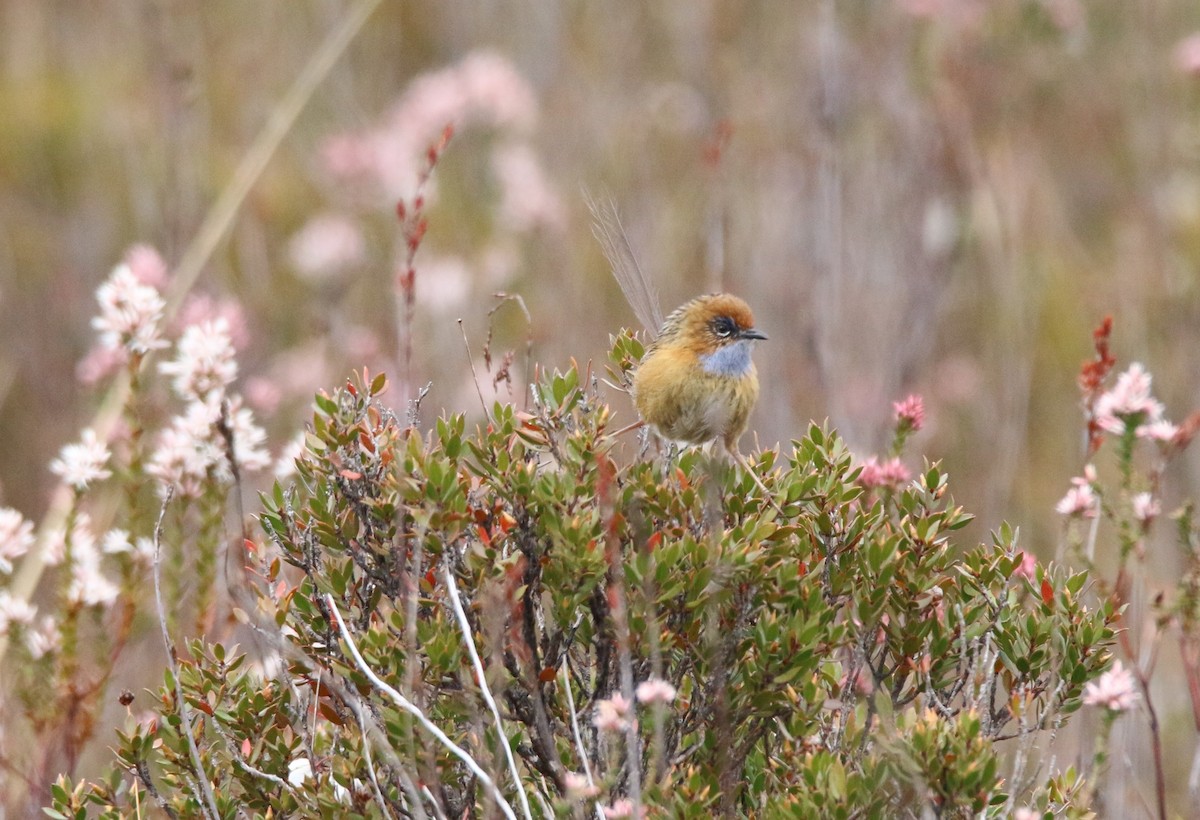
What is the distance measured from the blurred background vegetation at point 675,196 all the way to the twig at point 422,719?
1749 mm

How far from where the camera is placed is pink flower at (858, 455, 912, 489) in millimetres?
2678

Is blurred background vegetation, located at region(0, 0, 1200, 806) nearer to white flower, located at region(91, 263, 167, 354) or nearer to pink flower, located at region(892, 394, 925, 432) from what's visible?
white flower, located at region(91, 263, 167, 354)

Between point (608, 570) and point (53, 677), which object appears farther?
point (53, 677)

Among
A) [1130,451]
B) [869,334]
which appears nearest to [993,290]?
[869,334]

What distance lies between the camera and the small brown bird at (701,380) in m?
3.30

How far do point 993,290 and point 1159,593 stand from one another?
579cm

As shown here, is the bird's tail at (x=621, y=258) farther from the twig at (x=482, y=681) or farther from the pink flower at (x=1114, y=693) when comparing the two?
the pink flower at (x=1114, y=693)

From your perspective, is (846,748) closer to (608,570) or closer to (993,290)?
(608,570)

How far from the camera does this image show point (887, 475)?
8.82 ft

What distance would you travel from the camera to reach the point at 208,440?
3035 millimetres

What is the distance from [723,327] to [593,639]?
1363 millimetres

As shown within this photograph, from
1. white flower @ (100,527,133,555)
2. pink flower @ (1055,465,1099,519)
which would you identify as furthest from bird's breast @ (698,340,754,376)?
white flower @ (100,527,133,555)

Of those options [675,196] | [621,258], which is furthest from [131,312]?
[675,196]

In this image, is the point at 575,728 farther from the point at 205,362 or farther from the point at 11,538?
the point at 11,538
